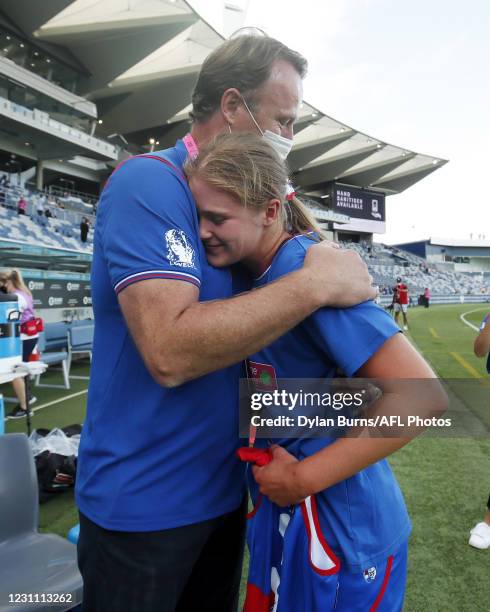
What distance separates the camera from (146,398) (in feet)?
3.43

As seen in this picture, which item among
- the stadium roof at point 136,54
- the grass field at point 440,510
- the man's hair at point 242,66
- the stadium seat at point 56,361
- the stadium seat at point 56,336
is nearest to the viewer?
the man's hair at point 242,66

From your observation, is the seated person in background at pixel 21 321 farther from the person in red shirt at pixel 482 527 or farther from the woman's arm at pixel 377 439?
the woman's arm at pixel 377 439

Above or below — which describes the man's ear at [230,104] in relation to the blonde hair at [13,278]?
above

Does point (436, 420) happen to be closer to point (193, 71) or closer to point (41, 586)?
point (41, 586)

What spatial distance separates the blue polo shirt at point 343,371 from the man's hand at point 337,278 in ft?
0.09

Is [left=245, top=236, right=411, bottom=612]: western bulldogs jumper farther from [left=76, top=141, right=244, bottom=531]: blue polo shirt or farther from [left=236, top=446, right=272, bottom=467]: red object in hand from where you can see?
[left=76, top=141, right=244, bottom=531]: blue polo shirt

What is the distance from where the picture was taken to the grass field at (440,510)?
235 centimetres

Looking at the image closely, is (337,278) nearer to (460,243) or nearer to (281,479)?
(281,479)

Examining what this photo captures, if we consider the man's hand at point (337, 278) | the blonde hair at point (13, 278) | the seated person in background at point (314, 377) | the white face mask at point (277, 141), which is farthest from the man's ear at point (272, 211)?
the blonde hair at point (13, 278)

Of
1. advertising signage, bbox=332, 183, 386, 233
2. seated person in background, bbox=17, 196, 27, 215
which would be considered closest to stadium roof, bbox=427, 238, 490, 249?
advertising signage, bbox=332, 183, 386, 233

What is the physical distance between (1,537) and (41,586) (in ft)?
1.40

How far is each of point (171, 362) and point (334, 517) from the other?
55cm

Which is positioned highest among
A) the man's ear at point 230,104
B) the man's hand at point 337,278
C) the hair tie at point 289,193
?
the man's ear at point 230,104

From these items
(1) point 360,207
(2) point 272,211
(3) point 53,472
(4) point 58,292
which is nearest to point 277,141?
(2) point 272,211
